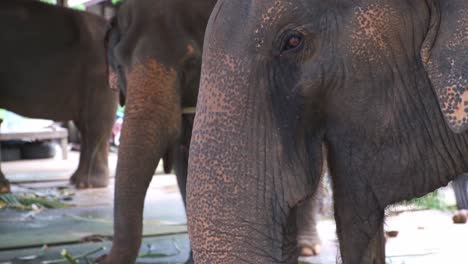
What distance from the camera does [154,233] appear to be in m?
4.00

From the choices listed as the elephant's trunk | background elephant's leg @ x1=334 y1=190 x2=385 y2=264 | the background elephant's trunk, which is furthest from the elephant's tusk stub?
the elephant's trunk

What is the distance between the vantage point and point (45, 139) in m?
10.1

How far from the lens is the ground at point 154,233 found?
3395mm

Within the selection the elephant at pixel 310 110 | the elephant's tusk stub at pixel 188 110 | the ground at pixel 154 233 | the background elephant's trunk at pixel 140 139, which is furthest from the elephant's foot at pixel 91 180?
the elephant at pixel 310 110

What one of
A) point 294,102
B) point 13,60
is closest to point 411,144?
point 294,102

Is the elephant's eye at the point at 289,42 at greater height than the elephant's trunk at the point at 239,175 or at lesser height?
greater

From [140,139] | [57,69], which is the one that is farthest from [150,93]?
[57,69]

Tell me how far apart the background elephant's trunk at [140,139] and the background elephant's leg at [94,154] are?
3.46m

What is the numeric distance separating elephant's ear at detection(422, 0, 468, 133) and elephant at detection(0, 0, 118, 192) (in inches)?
208

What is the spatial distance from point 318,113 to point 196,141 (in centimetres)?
25

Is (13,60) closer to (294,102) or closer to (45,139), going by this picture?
(45,139)

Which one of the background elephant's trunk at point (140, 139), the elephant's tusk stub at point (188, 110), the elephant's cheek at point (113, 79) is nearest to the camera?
the background elephant's trunk at point (140, 139)

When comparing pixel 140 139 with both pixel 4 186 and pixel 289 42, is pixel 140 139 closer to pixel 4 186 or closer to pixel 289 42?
pixel 289 42

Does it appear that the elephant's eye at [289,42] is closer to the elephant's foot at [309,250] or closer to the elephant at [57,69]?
the elephant's foot at [309,250]
